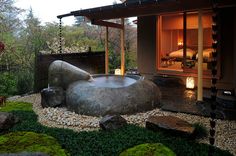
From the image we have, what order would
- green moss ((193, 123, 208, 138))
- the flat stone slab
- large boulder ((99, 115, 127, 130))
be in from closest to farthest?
the flat stone slab
green moss ((193, 123, 208, 138))
large boulder ((99, 115, 127, 130))

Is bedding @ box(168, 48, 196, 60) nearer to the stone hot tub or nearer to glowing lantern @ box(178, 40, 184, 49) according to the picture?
glowing lantern @ box(178, 40, 184, 49)

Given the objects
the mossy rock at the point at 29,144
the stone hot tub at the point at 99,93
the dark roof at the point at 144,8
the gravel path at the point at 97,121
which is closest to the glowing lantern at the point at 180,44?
the dark roof at the point at 144,8

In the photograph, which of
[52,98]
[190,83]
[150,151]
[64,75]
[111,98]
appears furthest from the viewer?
[190,83]

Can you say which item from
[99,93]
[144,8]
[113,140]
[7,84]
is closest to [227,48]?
[144,8]

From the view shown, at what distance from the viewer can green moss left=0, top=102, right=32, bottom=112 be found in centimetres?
852

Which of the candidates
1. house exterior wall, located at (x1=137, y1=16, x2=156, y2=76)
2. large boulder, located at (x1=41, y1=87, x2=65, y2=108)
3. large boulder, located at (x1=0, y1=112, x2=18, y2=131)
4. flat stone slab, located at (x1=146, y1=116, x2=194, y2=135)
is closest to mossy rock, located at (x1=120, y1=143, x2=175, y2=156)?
flat stone slab, located at (x1=146, y1=116, x2=194, y2=135)

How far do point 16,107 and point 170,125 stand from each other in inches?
192

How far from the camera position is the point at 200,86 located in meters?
8.05

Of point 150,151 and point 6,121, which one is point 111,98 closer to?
point 6,121

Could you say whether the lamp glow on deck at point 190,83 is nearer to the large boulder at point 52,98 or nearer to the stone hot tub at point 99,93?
the stone hot tub at point 99,93

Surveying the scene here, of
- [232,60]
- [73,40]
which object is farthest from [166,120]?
[73,40]

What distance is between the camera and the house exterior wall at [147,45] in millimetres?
12328

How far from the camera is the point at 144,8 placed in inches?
358

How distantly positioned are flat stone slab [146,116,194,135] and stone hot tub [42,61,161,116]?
140 cm
